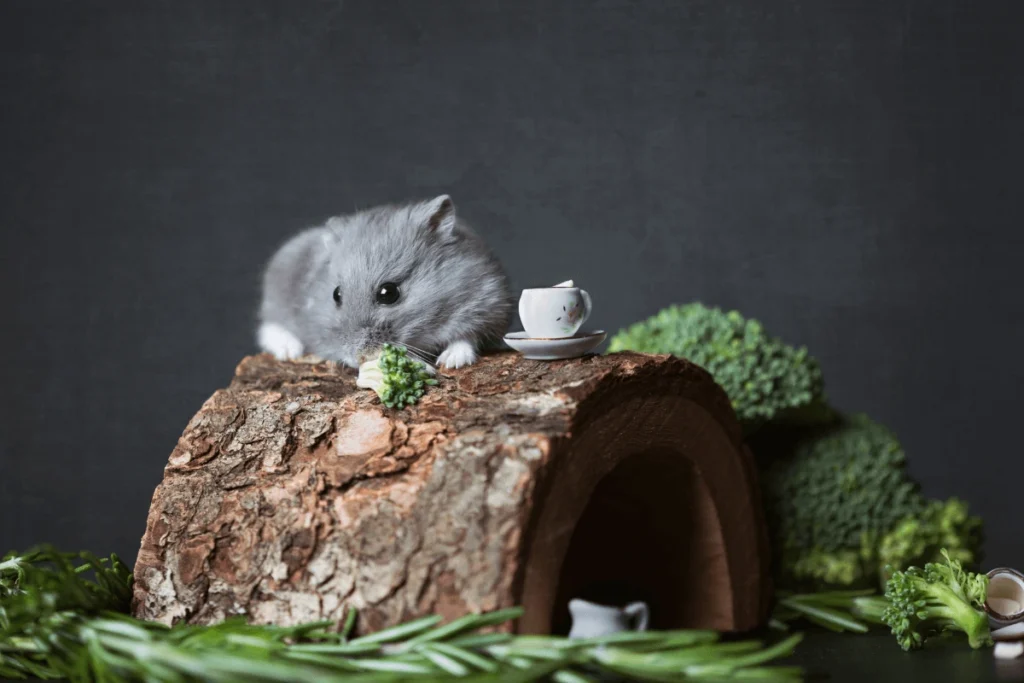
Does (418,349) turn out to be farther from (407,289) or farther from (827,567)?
(827,567)

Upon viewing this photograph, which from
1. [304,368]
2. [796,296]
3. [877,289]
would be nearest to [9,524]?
[304,368]

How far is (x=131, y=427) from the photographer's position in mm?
4414

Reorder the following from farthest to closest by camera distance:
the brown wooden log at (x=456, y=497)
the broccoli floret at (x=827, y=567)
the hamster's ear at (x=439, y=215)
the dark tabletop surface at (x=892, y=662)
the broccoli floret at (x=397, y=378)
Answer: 1. the broccoli floret at (x=827, y=567)
2. the hamster's ear at (x=439, y=215)
3. the broccoli floret at (x=397, y=378)
4. the dark tabletop surface at (x=892, y=662)
5. the brown wooden log at (x=456, y=497)

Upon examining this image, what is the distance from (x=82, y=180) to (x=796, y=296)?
3054 mm

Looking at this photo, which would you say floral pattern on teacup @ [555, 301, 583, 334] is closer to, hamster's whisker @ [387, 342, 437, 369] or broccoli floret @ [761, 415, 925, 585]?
hamster's whisker @ [387, 342, 437, 369]

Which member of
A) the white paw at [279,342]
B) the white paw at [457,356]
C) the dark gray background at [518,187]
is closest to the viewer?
the white paw at [457,356]

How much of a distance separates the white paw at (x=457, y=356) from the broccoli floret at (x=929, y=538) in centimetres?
145

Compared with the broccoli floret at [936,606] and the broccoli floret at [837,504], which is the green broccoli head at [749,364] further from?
the broccoli floret at [936,606]

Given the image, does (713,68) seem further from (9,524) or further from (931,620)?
(9,524)

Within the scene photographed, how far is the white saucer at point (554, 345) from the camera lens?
2633 millimetres

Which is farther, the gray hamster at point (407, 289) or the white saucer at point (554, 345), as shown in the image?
the gray hamster at point (407, 289)

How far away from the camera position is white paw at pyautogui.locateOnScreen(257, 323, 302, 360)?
3305 millimetres

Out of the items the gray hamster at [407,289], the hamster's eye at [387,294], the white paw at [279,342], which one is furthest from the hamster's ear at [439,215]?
the white paw at [279,342]

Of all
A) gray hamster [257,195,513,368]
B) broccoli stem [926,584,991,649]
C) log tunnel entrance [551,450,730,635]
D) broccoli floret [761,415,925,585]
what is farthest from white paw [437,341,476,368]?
broccoli stem [926,584,991,649]
